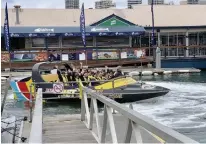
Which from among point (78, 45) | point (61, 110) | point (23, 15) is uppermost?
point (23, 15)

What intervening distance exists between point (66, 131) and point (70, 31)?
34542 millimetres

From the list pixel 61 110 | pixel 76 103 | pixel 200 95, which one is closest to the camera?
pixel 61 110

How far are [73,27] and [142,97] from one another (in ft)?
87.5

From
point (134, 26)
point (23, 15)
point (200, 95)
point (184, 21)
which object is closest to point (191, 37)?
point (184, 21)

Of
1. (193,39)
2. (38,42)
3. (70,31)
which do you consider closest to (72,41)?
(70,31)

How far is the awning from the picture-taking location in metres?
41.8

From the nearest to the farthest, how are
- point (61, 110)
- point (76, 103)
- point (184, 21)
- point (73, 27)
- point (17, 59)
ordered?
point (61, 110) < point (76, 103) < point (17, 59) < point (73, 27) < point (184, 21)

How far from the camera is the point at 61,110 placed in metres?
17.5

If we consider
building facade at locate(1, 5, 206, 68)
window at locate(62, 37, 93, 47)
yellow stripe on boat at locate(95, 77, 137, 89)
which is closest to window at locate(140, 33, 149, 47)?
building facade at locate(1, 5, 206, 68)

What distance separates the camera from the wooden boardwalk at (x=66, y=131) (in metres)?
7.64

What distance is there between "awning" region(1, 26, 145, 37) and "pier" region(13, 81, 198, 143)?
3216 cm

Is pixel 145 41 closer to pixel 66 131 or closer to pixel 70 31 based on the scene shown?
pixel 70 31

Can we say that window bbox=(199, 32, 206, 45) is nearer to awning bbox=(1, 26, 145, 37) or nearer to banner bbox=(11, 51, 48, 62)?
awning bbox=(1, 26, 145, 37)

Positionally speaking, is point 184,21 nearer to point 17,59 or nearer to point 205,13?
point 205,13
